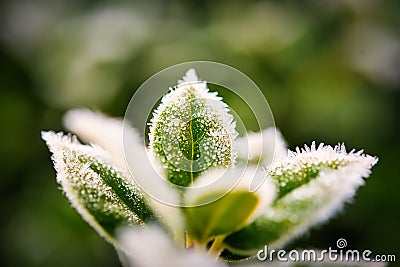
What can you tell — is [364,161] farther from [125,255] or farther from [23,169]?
[23,169]

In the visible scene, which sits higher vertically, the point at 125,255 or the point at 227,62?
the point at 227,62

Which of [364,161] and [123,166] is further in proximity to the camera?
[123,166]

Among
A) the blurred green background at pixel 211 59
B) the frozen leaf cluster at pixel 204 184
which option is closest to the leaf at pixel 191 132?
the frozen leaf cluster at pixel 204 184

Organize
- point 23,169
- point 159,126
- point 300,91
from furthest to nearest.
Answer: point 23,169 < point 300,91 < point 159,126

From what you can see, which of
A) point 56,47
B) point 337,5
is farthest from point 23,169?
point 337,5

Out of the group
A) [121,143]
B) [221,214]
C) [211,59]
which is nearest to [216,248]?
[221,214]

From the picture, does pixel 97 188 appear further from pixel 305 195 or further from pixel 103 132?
pixel 305 195
